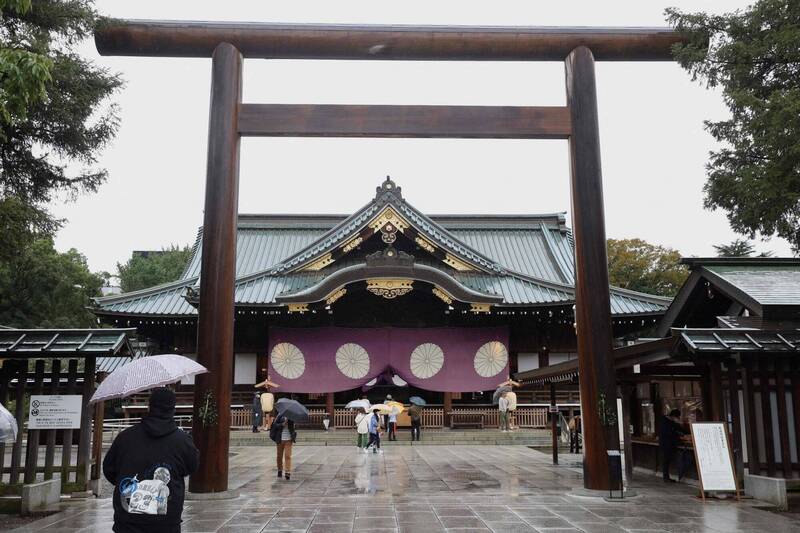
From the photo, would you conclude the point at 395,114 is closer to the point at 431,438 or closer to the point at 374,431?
the point at 374,431

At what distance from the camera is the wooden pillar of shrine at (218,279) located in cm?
964

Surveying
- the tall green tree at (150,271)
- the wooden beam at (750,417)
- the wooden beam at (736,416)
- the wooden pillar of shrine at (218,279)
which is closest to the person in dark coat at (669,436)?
the wooden beam at (736,416)

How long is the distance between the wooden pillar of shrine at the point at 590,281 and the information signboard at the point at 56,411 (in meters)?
7.31

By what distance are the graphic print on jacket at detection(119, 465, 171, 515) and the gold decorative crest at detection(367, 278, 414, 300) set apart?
678 inches

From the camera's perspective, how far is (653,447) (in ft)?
43.3

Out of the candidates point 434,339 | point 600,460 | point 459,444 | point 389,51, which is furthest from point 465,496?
point 434,339

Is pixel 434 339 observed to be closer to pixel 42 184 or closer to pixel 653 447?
pixel 653 447

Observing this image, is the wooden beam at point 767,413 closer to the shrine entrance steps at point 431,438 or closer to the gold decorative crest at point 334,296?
the shrine entrance steps at point 431,438

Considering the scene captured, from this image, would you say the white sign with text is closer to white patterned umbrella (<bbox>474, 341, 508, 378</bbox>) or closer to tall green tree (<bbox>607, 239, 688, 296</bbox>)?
white patterned umbrella (<bbox>474, 341, 508, 378</bbox>)

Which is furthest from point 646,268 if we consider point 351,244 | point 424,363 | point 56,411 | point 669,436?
point 56,411

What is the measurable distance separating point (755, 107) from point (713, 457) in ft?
16.1

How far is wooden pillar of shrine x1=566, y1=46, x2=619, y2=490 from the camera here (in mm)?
9711

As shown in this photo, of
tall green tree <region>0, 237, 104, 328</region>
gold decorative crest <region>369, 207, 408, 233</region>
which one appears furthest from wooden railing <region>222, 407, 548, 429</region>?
tall green tree <region>0, 237, 104, 328</region>

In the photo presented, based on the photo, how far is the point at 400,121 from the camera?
1077cm
